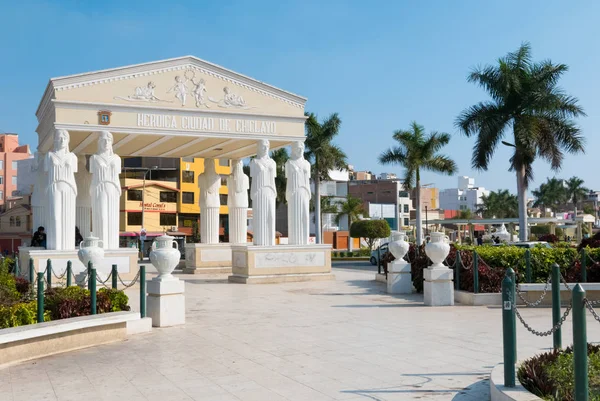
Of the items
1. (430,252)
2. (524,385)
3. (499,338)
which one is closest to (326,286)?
(430,252)

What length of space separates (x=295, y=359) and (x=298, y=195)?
13.0 metres

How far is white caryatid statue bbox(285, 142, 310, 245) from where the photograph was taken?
21547mm

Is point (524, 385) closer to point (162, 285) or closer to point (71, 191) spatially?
point (162, 285)

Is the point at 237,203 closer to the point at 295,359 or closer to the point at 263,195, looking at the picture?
the point at 263,195

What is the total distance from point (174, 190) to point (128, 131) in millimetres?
42312

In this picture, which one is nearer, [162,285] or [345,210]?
[162,285]

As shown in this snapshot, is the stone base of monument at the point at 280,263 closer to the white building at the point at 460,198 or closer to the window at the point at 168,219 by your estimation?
the window at the point at 168,219

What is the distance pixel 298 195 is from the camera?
70.5 feet

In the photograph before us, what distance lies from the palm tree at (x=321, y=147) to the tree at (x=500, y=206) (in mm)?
73605

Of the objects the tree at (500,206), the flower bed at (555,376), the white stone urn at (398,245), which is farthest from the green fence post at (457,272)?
the tree at (500,206)

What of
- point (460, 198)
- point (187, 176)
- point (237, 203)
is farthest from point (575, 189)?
point (237, 203)

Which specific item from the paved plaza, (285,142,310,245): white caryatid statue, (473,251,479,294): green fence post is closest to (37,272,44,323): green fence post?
the paved plaza

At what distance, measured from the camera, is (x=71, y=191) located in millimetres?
18812

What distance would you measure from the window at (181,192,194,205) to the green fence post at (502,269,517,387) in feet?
188
